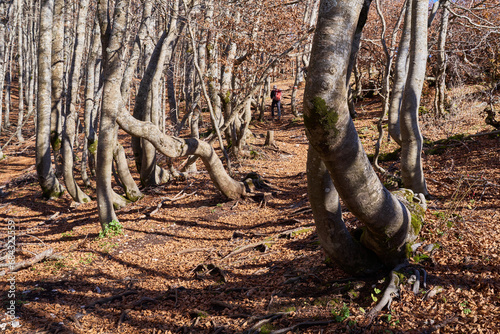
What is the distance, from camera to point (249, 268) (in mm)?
5312

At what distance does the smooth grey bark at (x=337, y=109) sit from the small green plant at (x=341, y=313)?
1096mm

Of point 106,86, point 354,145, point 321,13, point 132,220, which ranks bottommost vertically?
point 132,220

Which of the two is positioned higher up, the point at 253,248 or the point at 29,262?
the point at 253,248

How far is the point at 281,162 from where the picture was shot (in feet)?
41.9

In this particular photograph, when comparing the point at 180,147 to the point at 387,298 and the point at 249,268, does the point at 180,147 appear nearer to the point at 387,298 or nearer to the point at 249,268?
the point at 249,268

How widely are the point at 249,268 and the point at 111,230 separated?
3.52 m

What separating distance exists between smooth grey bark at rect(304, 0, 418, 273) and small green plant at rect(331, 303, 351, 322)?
3.59ft

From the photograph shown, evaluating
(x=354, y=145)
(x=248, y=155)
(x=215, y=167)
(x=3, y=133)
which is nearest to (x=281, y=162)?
(x=248, y=155)

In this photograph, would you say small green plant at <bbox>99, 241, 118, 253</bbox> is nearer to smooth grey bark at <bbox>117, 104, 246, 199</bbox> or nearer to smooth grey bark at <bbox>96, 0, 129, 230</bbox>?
smooth grey bark at <bbox>96, 0, 129, 230</bbox>

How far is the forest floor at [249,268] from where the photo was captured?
3434mm

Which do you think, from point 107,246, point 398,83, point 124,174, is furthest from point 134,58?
point 398,83

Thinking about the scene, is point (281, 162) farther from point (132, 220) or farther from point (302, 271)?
point (302, 271)

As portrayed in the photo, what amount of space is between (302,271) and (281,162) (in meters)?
8.35

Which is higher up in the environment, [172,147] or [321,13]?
[321,13]
